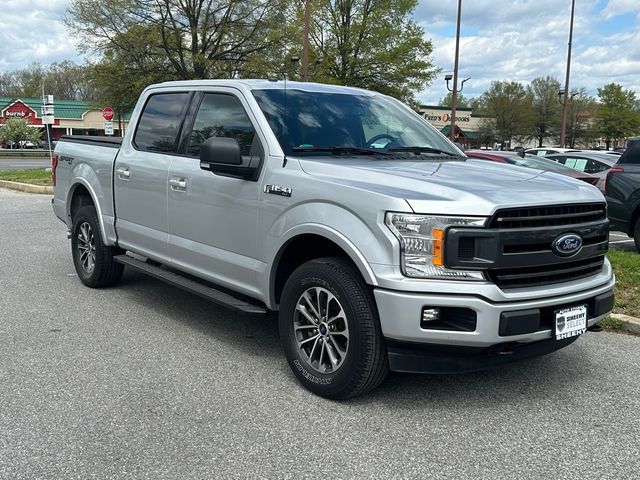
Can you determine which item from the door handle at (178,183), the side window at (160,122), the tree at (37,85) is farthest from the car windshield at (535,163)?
the tree at (37,85)

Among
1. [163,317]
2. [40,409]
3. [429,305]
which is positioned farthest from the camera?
[163,317]

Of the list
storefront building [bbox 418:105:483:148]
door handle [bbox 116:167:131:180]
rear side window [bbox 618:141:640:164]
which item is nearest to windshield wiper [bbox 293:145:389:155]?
door handle [bbox 116:167:131:180]

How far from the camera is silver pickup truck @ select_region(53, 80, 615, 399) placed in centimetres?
333

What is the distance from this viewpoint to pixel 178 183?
4969 mm

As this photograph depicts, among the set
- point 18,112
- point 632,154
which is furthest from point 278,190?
point 18,112

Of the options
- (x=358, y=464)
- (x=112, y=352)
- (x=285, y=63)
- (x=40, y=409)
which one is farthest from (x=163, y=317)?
(x=285, y=63)

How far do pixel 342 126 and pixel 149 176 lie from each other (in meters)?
1.81

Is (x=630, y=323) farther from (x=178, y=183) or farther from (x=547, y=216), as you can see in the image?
(x=178, y=183)

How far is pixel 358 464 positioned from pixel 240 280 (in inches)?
69.3

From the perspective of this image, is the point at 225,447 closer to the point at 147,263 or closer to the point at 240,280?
the point at 240,280

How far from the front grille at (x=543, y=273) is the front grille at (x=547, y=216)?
0.24m

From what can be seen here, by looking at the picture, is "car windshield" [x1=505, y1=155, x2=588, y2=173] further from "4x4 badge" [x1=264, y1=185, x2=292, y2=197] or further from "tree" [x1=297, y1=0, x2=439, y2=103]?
"tree" [x1=297, y1=0, x2=439, y2=103]

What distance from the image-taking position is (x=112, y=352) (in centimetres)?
466

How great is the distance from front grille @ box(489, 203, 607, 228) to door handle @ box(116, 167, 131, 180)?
360cm
